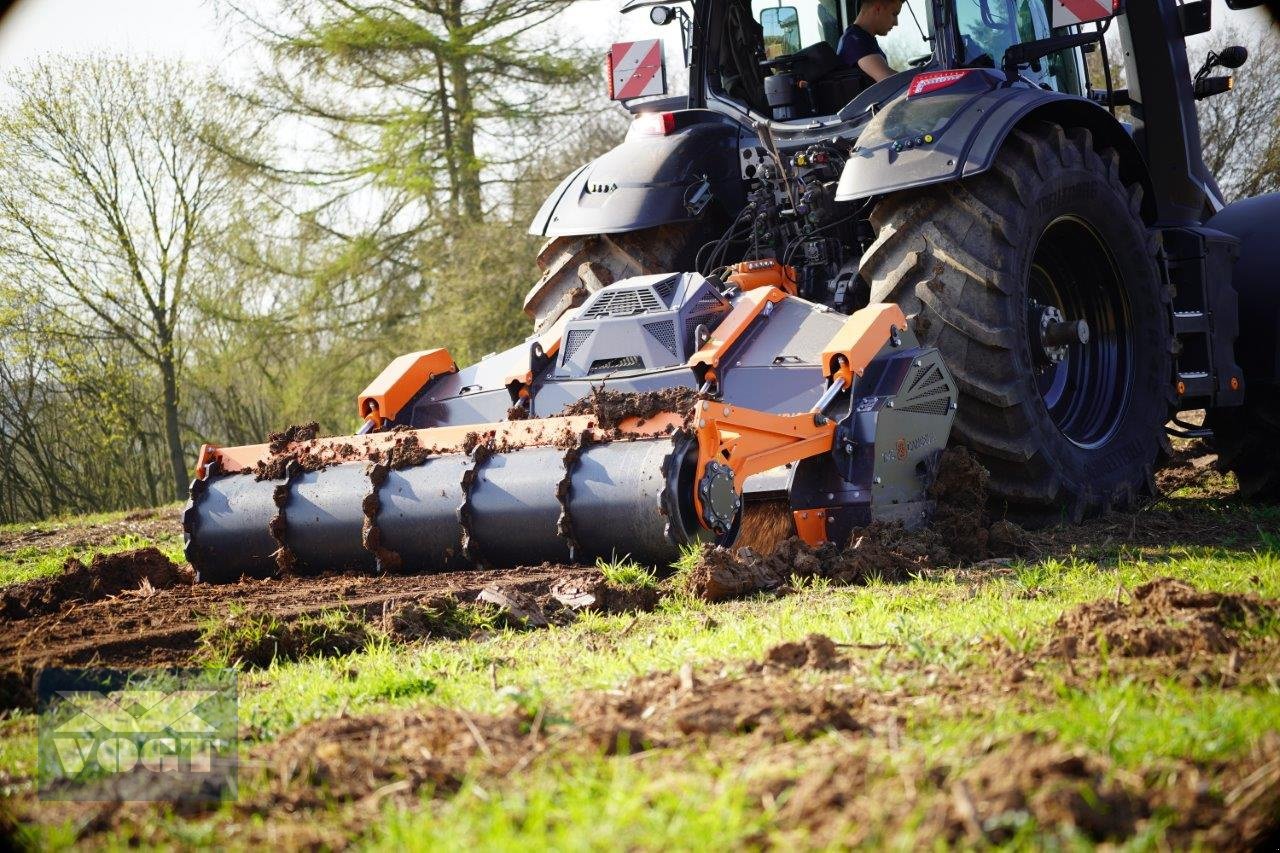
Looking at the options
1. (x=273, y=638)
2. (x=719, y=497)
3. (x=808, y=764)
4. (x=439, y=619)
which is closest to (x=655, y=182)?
(x=719, y=497)

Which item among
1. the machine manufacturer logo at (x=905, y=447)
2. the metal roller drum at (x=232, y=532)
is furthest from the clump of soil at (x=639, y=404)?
the metal roller drum at (x=232, y=532)

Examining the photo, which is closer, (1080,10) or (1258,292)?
(1080,10)

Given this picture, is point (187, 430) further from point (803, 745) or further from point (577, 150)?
point (803, 745)

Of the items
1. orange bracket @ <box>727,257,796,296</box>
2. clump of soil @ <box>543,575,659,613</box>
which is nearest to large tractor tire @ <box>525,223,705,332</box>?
orange bracket @ <box>727,257,796,296</box>

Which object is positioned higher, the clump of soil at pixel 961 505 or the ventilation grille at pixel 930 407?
the ventilation grille at pixel 930 407

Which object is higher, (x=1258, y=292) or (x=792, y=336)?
(x=792, y=336)

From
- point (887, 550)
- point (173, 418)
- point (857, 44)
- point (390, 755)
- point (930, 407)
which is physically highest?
point (857, 44)

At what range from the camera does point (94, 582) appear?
501cm

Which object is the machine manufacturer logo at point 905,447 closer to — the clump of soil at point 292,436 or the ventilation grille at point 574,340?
the ventilation grille at point 574,340

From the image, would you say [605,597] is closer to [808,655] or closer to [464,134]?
[808,655]

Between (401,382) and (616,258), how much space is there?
1242 millimetres

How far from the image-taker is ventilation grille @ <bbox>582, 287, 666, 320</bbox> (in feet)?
18.0

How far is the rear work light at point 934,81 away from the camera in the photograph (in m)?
5.49

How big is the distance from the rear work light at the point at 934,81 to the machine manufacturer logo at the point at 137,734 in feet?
12.1
